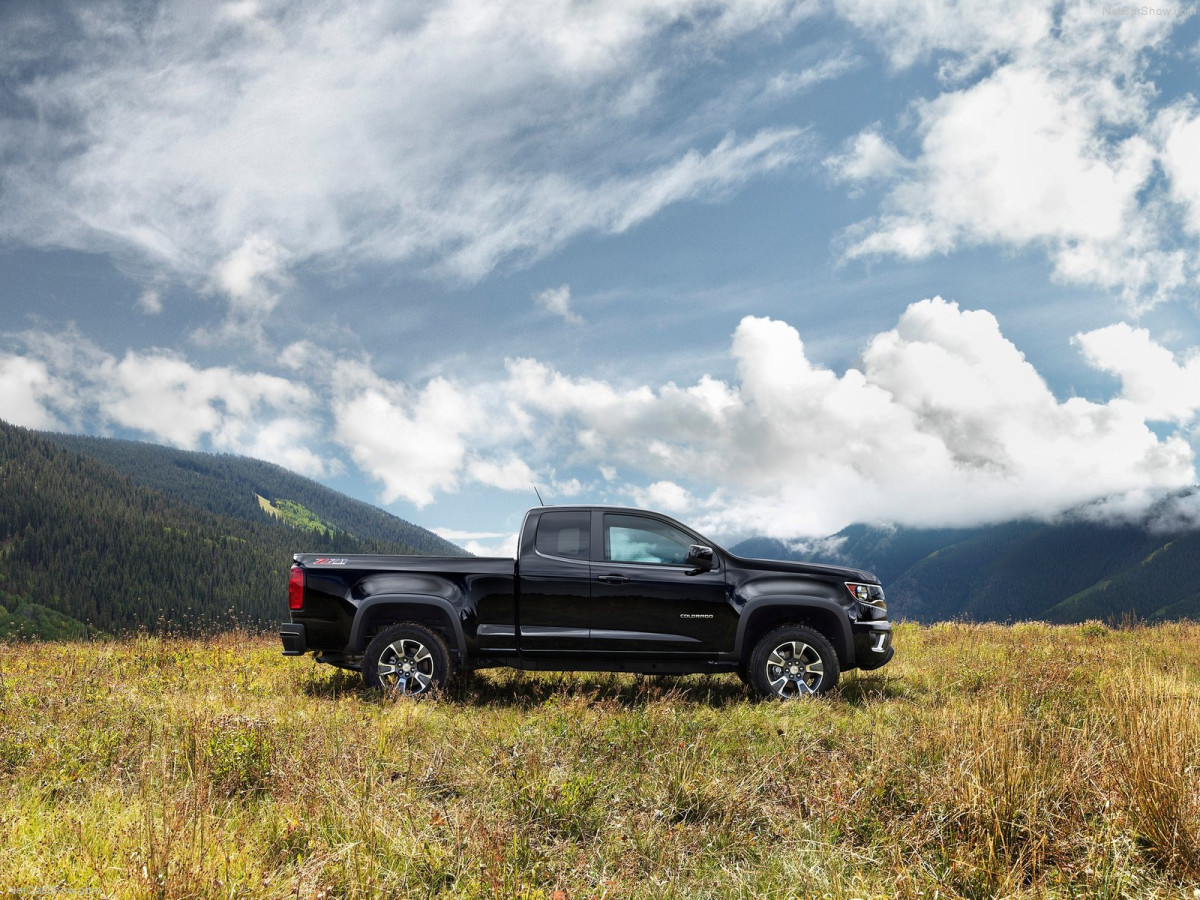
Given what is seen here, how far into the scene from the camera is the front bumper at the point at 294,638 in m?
7.55

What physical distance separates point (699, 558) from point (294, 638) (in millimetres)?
4357

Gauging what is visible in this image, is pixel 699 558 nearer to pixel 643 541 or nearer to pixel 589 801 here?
pixel 643 541

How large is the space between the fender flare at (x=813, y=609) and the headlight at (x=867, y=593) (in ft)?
0.89

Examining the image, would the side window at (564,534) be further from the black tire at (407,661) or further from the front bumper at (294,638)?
the front bumper at (294,638)

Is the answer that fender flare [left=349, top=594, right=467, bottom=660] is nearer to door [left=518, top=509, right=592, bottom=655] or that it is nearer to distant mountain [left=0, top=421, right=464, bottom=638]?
door [left=518, top=509, right=592, bottom=655]

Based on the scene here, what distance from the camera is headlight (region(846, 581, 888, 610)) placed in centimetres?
798

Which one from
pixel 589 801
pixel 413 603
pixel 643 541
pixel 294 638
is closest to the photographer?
pixel 589 801

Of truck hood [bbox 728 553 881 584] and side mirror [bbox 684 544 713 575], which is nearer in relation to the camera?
side mirror [bbox 684 544 713 575]

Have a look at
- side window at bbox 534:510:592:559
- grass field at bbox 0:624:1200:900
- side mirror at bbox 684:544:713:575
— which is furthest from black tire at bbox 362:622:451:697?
side mirror at bbox 684:544:713:575

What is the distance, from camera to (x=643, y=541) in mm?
7984

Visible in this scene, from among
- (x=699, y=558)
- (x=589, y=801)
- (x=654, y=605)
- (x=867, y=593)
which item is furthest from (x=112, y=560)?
(x=589, y=801)

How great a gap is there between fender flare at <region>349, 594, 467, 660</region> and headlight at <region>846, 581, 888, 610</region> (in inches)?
169

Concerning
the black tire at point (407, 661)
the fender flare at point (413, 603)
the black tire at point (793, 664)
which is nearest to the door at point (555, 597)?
the fender flare at point (413, 603)

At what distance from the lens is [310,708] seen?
6.97 m
